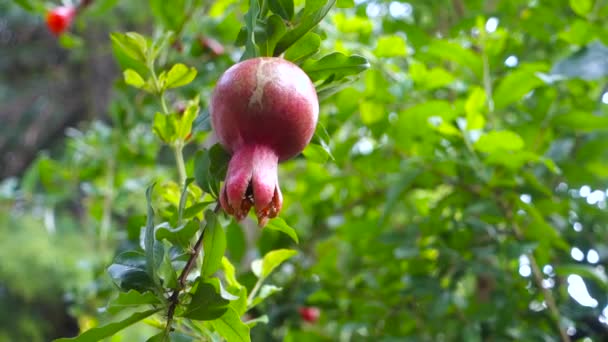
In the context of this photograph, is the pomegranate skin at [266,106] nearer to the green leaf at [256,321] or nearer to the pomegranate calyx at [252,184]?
the pomegranate calyx at [252,184]

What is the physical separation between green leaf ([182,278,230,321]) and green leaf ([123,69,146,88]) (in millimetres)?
185

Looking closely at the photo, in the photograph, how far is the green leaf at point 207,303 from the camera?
1.26 feet

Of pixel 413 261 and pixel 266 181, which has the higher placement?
pixel 266 181

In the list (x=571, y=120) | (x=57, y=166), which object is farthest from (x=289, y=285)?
(x=57, y=166)

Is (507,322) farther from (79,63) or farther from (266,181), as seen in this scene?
(79,63)

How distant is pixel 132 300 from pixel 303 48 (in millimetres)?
185

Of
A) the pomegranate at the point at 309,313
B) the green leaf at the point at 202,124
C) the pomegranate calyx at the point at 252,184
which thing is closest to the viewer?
the pomegranate calyx at the point at 252,184

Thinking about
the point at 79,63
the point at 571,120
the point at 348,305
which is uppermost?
the point at 571,120

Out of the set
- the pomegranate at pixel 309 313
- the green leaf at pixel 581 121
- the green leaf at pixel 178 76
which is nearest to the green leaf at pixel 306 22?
the green leaf at pixel 178 76

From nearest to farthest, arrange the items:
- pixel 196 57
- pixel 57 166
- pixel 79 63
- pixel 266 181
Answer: pixel 266 181
pixel 196 57
pixel 57 166
pixel 79 63

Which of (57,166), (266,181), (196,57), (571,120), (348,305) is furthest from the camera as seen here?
(57,166)

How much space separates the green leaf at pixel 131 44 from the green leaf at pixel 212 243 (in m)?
0.17

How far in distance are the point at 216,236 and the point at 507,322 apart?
521 mm

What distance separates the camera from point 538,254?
800 millimetres
